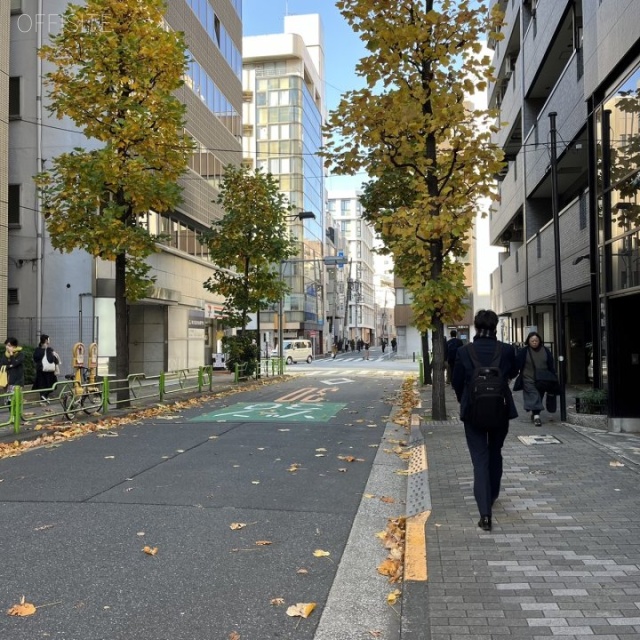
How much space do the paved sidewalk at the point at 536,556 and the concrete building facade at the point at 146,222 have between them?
11.5 m

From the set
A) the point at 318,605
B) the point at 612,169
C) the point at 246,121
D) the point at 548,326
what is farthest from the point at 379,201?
the point at 246,121

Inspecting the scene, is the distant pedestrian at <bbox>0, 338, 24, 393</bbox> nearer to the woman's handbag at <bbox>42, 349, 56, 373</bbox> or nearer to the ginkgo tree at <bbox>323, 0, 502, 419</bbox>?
the woman's handbag at <bbox>42, 349, 56, 373</bbox>

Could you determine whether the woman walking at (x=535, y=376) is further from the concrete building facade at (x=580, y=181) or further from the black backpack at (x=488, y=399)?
the black backpack at (x=488, y=399)

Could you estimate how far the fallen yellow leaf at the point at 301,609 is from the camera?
3.79 metres

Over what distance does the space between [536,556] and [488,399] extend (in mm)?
1207

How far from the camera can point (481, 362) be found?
5219 mm

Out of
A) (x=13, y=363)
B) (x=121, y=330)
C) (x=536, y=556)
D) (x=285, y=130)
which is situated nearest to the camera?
(x=536, y=556)

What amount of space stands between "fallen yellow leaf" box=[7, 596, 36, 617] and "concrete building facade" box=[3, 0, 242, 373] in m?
12.6

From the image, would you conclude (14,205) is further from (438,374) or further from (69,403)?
(438,374)

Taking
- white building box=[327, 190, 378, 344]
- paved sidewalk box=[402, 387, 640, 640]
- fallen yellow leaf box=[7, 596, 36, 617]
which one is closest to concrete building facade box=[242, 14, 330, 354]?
white building box=[327, 190, 378, 344]

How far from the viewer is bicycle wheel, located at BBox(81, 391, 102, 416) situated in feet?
43.8

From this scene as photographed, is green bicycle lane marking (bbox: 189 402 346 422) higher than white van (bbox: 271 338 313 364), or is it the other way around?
white van (bbox: 271 338 313 364)

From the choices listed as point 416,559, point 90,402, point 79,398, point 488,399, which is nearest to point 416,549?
point 416,559

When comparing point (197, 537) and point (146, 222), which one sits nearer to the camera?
point (197, 537)
